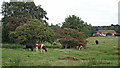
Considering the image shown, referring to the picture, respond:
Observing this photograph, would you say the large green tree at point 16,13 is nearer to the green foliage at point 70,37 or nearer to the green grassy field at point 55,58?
the green foliage at point 70,37

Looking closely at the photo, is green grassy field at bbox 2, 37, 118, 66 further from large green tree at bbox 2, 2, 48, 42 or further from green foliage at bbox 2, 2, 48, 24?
green foliage at bbox 2, 2, 48, 24

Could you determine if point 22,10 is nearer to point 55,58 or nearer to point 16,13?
point 16,13

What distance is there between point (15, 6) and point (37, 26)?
30.9 feet

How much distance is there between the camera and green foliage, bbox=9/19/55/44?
24.1 meters

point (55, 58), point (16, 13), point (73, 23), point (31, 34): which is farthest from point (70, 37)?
point (16, 13)

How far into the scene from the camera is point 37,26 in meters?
25.1

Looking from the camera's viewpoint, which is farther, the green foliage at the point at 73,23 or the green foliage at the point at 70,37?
the green foliage at the point at 73,23

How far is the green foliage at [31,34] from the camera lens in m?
24.1

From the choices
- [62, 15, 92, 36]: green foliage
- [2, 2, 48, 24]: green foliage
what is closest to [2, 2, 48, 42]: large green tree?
[2, 2, 48, 24]: green foliage

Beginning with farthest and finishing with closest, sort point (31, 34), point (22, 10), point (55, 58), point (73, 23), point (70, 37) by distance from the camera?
point (22, 10), point (73, 23), point (70, 37), point (31, 34), point (55, 58)

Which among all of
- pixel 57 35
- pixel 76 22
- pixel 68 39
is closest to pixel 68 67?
pixel 68 39

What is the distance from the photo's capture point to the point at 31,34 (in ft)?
80.5

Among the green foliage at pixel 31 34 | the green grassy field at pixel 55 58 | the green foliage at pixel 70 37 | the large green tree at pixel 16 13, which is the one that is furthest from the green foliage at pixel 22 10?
the green grassy field at pixel 55 58

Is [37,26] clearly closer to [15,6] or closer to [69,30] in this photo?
[69,30]
